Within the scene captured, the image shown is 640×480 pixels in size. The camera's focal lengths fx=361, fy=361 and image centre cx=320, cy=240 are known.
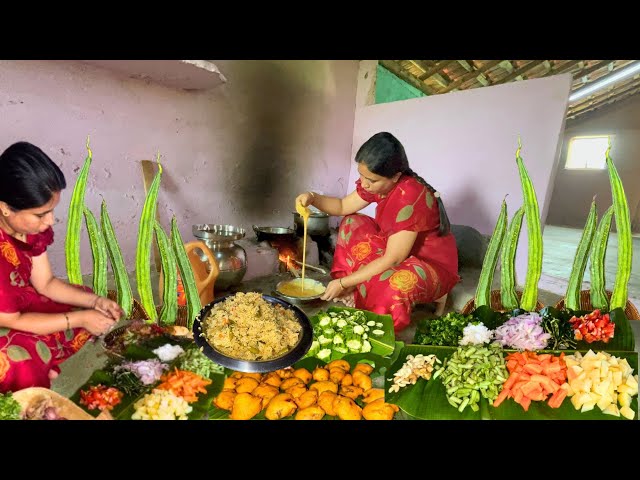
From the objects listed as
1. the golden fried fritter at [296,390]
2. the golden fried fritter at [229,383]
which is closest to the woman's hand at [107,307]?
the golden fried fritter at [229,383]

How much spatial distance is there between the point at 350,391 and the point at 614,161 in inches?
58.6

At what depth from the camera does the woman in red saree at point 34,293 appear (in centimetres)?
111

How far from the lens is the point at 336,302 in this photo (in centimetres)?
219

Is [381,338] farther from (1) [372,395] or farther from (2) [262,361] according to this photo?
(2) [262,361]

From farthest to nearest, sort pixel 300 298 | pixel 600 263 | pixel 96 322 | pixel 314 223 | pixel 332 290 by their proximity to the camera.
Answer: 1. pixel 314 223
2. pixel 332 290
3. pixel 300 298
4. pixel 600 263
5. pixel 96 322

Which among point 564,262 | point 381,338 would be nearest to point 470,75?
point 564,262

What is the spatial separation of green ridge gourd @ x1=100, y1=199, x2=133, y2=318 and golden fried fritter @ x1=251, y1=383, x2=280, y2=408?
66cm

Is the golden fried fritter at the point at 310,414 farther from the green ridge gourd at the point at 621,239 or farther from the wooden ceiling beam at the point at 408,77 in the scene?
the wooden ceiling beam at the point at 408,77

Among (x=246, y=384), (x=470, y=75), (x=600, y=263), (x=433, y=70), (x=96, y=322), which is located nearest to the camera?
(x=96, y=322)

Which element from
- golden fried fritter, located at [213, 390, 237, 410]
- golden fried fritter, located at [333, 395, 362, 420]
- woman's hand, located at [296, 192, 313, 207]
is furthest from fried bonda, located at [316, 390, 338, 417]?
woman's hand, located at [296, 192, 313, 207]

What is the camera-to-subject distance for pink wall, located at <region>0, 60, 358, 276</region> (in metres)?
1.26

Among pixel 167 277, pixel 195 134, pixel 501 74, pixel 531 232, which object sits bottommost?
pixel 167 277

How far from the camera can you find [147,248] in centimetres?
152
